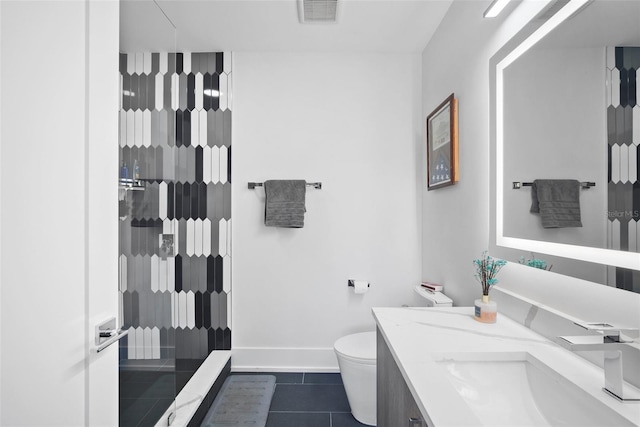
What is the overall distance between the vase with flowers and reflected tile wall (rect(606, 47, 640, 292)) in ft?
1.41

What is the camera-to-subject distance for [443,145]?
6.18ft

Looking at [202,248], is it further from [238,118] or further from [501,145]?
[501,145]

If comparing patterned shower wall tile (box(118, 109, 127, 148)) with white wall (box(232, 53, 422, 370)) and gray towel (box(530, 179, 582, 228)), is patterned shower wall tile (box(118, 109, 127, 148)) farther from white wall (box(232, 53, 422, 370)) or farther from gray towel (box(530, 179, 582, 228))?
gray towel (box(530, 179, 582, 228))

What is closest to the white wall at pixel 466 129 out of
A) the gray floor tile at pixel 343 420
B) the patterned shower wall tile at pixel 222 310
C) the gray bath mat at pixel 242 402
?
the gray floor tile at pixel 343 420

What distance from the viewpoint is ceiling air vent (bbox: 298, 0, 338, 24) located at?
Result: 1823 millimetres

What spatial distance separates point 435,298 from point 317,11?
1.93m

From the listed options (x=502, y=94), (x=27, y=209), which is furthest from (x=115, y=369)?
(x=502, y=94)

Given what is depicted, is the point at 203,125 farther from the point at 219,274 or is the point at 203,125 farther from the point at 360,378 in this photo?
the point at 360,378

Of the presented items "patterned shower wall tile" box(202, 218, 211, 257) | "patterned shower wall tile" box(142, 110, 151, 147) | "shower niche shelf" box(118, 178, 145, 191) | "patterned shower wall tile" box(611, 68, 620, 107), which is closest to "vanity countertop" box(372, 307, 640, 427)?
"patterned shower wall tile" box(611, 68, 620, 107)

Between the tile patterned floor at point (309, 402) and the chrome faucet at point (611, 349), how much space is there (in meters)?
1.45

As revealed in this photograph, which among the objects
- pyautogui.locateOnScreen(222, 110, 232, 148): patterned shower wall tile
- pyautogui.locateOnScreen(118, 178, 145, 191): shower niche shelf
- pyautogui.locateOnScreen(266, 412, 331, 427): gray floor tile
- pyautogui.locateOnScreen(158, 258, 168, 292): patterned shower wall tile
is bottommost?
pyautogui.locateOnScreen(266, 412, 331, 427): gray floor tile

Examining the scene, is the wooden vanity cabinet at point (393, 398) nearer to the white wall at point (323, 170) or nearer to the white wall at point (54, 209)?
the white wall at point (54, 209)

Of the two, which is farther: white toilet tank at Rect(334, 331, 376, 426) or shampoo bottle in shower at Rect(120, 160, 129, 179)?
white toilet tank at Rect(334, 331, 376, 426)

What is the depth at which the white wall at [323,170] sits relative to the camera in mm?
2383
